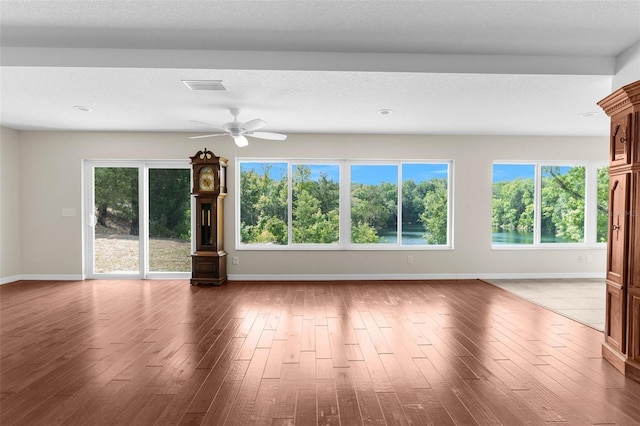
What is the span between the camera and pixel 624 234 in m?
2.89

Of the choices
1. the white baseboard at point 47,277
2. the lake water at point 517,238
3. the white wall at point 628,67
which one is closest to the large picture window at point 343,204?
the lake water at point 517,238

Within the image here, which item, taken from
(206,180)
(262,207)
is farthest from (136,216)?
(262,207)

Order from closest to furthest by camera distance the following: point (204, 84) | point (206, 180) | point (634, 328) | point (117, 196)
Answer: point (634, 328), point (204, 84), point (206, 180), point (117, 196)

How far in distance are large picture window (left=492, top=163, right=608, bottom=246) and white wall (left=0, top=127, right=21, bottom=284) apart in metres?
8.21

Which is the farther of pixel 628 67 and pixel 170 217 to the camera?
pixel 170 217

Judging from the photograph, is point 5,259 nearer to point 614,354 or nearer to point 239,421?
point 239,421

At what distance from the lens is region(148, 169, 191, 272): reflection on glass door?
6465mm

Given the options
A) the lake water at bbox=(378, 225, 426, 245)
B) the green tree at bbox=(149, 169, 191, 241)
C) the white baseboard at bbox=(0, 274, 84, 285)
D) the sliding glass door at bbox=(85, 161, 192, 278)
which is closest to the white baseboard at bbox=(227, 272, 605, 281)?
the lake water at bbox=(378, 225, 426, 245)

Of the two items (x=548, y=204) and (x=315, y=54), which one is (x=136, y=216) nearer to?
(x=315, y=54)

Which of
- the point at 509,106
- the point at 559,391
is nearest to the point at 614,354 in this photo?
the point at 559,391

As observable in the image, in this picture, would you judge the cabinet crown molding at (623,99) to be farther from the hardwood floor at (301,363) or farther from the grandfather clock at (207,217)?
the grandfather clock at (207,217)

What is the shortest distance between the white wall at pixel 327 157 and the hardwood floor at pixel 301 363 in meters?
1.43

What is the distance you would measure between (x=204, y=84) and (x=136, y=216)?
359 centimetres

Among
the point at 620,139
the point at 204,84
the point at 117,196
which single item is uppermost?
the point at 204,84
